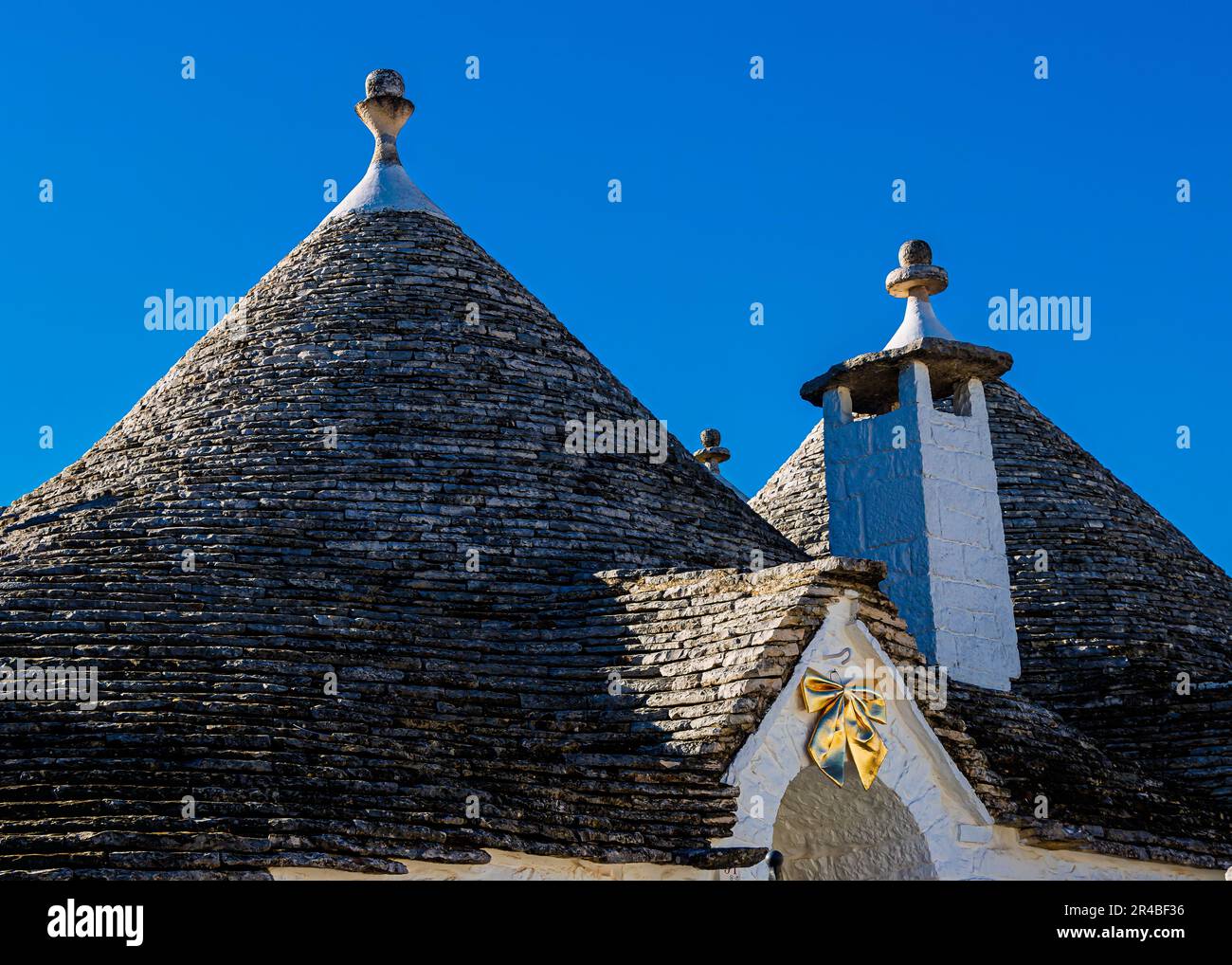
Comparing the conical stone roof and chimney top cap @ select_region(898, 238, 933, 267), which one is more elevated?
chimney top cap @ select_region(898, 238, 933, 267)

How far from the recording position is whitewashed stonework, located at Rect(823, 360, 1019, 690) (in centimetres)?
1413

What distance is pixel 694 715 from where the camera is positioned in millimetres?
11039

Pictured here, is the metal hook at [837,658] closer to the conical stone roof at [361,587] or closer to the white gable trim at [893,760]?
the white gable trim at [893,760]

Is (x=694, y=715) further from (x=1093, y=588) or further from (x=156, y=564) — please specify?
(x=1093, y=588)

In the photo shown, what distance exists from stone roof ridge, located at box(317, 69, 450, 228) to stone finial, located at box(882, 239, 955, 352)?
4.19 meters

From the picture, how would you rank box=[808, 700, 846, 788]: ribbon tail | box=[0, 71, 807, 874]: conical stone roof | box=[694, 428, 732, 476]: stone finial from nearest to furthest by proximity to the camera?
box=[0, 71, 807, 874]: conical stone roof < box=[808, 700, 846, 788]: ribbon tail < box=[694, 428, 732, 476]: stone finial

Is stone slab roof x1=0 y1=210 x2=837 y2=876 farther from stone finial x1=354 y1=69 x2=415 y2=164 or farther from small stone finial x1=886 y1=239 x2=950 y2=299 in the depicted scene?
small stone finial x1=886 y1=239 x2=950 y2=299

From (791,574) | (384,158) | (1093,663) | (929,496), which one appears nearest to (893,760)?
(791,574)

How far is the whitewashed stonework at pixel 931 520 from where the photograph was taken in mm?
14133

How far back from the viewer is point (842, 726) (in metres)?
11.3

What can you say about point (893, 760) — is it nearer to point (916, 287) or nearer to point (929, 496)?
point (929, 496)

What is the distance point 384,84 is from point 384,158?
0.69 metres

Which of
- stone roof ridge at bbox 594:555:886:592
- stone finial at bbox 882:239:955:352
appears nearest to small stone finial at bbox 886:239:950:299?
stone finial at bbox 882:239:955:352
